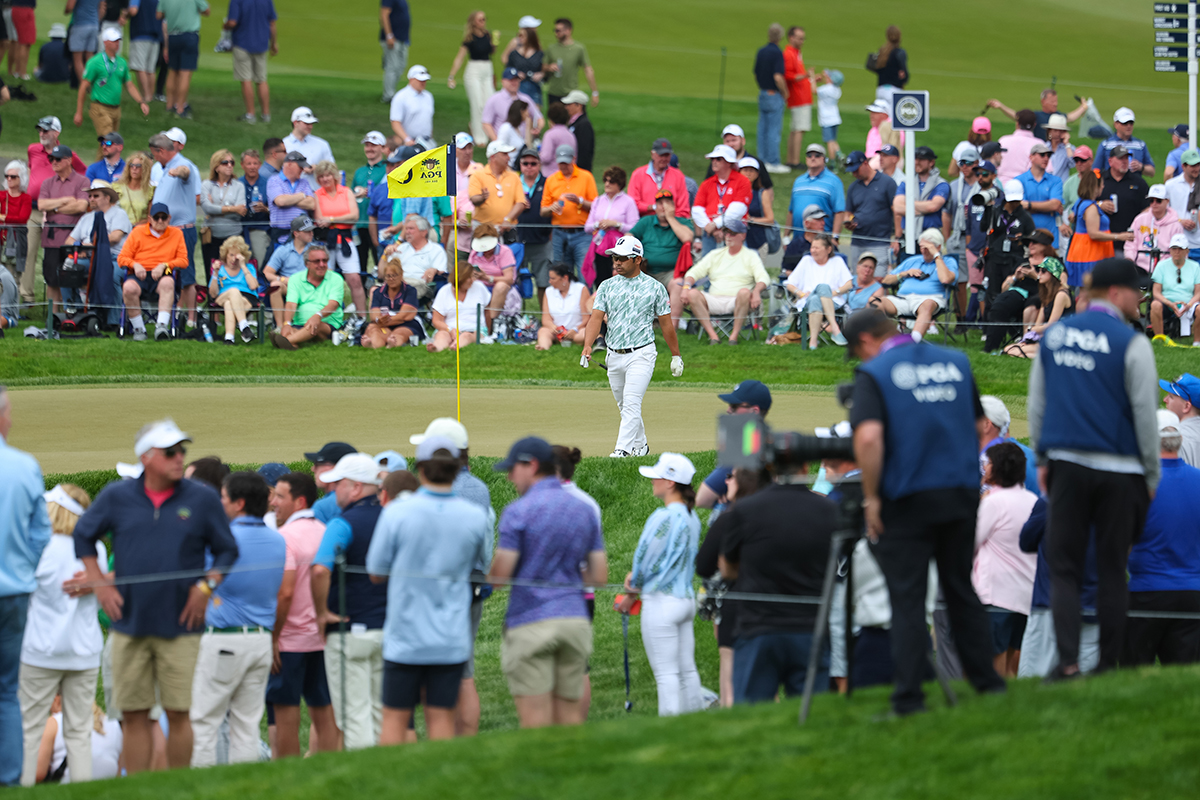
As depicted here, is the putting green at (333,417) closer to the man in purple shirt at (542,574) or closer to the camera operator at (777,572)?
the man in purple shirt at (542,574)

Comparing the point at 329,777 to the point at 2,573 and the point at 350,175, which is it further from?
the point at 350,175

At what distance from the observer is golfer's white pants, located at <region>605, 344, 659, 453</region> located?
13477 millimetres

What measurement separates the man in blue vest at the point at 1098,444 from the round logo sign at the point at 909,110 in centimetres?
1286

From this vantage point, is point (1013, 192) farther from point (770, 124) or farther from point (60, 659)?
point (60, 659)

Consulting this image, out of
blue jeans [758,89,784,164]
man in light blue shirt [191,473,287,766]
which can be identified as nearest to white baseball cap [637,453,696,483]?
man in light blue shirt [191,473,287,766]

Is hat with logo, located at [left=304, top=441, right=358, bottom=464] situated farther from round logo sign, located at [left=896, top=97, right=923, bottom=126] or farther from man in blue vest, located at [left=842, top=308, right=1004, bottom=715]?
round logo sign, located at [left=896, top=97, right=923, bottom=126]

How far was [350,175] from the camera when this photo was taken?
2703cm

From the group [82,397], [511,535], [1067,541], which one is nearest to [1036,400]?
[1067,541]

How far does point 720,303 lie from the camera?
64.0ft

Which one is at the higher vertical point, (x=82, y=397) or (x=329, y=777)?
(x=82, y=397)

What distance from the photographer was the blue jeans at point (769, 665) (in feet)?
25.4

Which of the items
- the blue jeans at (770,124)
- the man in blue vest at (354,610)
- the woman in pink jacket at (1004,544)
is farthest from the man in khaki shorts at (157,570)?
the blue jeans at (770,124)

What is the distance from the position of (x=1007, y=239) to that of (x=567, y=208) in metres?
5.82

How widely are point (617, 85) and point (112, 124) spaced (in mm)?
21514
